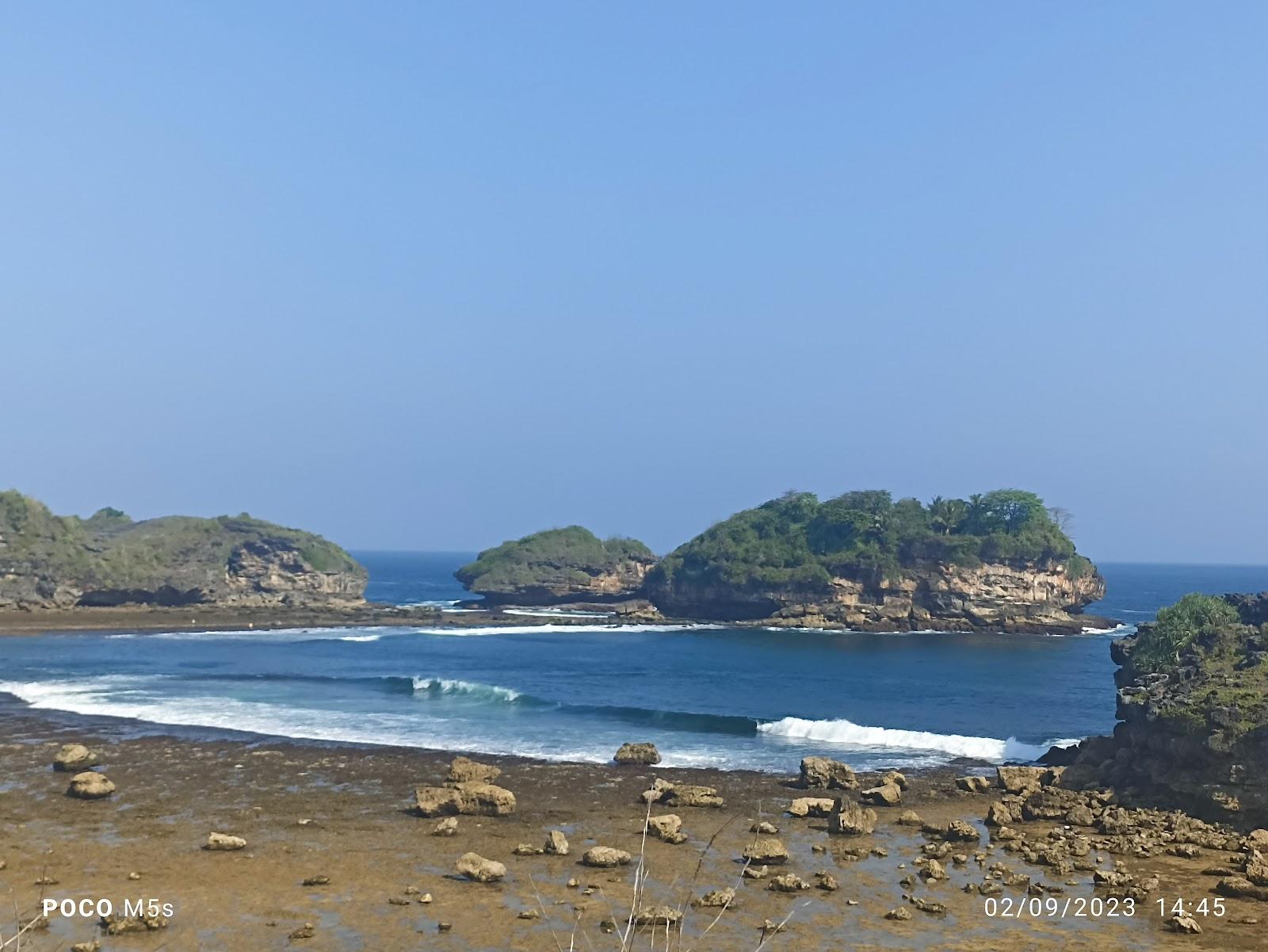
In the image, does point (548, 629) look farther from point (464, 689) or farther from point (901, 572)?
point (464, 689)

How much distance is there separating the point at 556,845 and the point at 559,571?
95023mm

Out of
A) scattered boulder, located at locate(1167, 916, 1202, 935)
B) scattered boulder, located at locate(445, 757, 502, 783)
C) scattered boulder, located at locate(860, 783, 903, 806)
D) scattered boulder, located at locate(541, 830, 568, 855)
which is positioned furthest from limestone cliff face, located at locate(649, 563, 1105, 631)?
scattered boulder, located at locate(1167, 916, 1202, 935)

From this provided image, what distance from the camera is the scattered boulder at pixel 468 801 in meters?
23.8

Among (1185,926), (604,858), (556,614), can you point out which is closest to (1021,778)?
(1185,926)

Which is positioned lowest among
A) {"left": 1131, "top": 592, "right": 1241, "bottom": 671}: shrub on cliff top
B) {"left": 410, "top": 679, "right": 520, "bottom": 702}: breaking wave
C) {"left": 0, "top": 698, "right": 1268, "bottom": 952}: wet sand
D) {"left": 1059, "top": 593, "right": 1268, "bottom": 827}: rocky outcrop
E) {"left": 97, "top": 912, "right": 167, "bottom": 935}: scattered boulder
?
{"left": 410, "top": 679, "right": 520, "bottom": 702}: breaking wave

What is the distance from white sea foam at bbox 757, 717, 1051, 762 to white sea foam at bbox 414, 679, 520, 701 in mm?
12203

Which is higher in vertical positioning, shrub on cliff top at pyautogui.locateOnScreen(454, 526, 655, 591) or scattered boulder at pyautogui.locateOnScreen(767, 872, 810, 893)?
shrub on cliff top at pyautogui.locateOnScreen(454, 526, 655, 591)

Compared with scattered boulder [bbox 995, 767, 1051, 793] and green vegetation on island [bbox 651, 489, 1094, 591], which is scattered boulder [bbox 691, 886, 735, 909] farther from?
green vegetation on island [bbox 651, 489, 1094, 591]

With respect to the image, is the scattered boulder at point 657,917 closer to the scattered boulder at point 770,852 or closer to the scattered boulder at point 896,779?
the scattered boulder at point 770,852

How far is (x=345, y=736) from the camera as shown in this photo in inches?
1382

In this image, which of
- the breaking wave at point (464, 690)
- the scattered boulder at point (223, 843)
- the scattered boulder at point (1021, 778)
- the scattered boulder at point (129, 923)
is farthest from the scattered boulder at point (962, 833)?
the breaking wave at point (464, 690)

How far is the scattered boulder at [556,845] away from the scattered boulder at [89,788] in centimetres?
1134

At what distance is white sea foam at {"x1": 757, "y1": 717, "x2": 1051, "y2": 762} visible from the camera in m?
35.4

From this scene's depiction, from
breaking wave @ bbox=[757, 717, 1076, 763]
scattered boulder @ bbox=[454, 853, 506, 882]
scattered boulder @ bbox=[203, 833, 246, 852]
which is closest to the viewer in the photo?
scattered boulder @ bbox=[454, 853, 506, 882]
